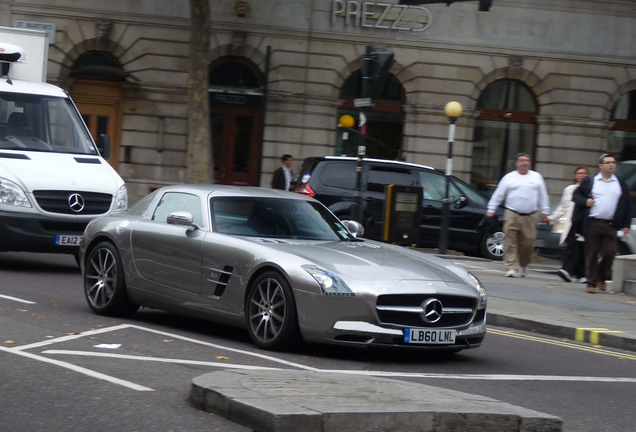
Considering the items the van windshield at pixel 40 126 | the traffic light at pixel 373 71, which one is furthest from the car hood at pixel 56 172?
the traffic light at pixel 373 71

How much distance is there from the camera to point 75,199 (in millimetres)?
13797

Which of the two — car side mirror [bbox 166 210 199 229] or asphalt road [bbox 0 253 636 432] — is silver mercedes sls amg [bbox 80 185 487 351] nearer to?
car side mirror [bbox 166 210 199 229]

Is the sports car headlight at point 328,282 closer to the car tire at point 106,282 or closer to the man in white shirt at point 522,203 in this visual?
the car tire at point 106,282

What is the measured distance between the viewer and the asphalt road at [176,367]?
611 cm

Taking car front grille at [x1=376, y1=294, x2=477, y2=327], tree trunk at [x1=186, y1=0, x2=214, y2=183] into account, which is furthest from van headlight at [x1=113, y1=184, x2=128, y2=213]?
tree trunk at [x1=186, y1=0, x2=214, y2=183]

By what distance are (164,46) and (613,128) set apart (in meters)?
12.4

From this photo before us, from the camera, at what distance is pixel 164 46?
97.7 feet

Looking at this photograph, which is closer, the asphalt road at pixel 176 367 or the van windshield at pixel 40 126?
the asphalt road at pixel 176 367


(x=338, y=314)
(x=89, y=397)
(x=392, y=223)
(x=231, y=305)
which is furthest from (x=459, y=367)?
(x=392, y=223)

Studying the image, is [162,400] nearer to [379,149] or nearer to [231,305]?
[231,305]

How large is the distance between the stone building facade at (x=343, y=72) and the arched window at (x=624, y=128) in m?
0.08

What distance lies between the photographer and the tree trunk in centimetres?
2569

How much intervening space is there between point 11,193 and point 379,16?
17.9 meters

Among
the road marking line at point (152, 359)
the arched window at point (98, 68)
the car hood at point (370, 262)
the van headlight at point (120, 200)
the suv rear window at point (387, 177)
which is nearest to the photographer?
the road marking line at point (152, 359)
